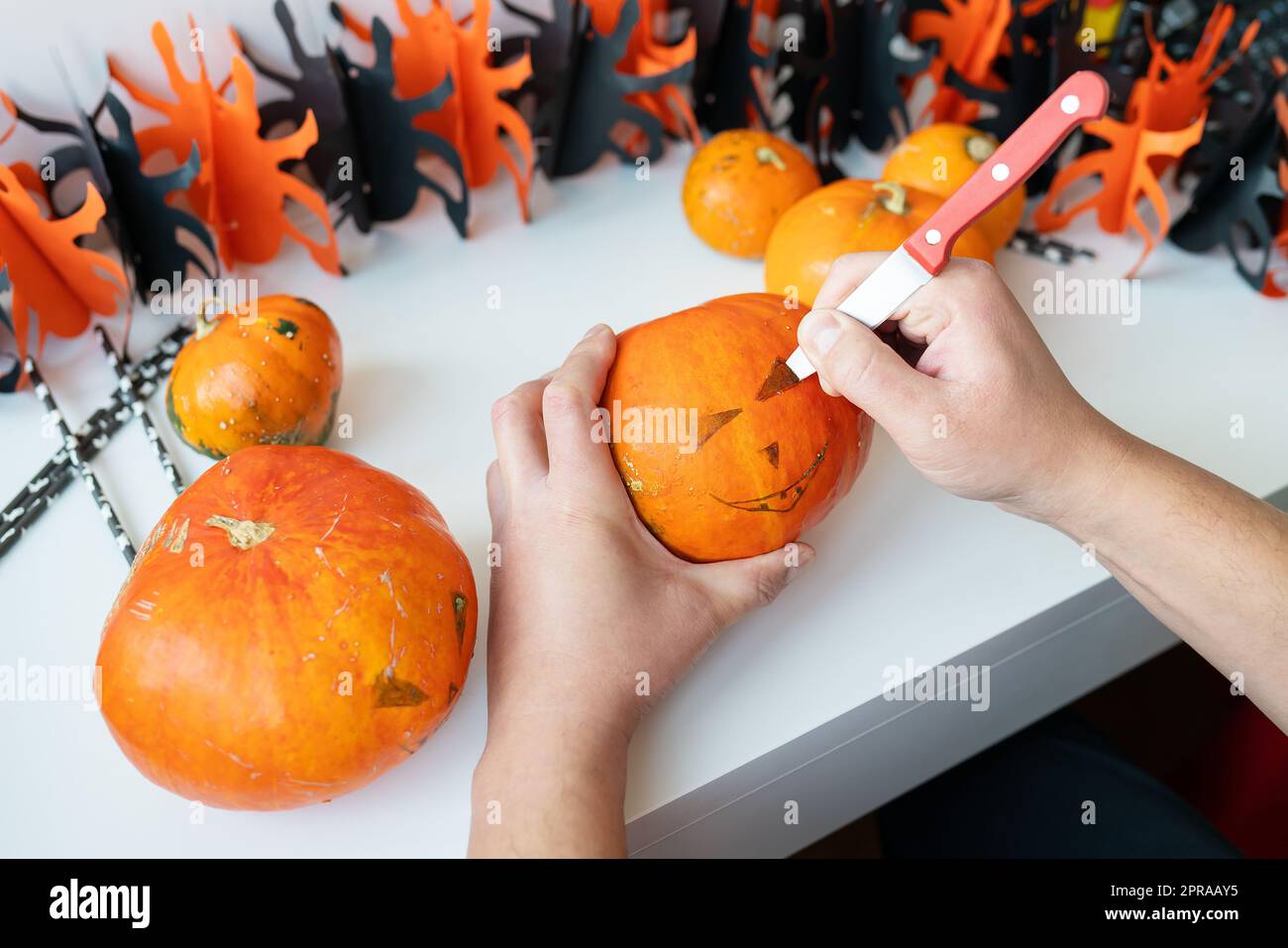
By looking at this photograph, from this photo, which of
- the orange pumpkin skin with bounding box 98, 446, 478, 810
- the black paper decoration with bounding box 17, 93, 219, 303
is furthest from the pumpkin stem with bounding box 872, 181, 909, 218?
the black paper decoration with bounding box 17, 93, 219, 303

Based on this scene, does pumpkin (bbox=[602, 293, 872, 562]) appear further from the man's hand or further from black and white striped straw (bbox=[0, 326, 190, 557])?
black and white striped straw (bbox=[0, 326, 190, 557])

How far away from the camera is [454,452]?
94 centimetres

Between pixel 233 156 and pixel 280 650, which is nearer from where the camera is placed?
pixel 280 650

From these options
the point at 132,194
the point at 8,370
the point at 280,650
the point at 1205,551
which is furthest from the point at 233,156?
the point at 1205,551

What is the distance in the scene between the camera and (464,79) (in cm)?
108

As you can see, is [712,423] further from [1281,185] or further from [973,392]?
[1281,185]

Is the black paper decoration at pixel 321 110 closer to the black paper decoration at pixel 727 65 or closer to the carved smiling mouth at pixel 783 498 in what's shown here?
the black paper decoration at pixel 727 65

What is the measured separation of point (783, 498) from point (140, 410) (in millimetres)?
636

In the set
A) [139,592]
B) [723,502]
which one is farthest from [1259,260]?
[139,592]

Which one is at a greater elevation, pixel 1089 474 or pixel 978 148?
pixel 978 148

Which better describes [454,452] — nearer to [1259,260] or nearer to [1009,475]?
[1009,475]

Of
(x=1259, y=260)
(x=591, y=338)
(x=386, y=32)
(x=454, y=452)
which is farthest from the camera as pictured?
(x=1259, y=260)

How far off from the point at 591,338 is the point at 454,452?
21cm
